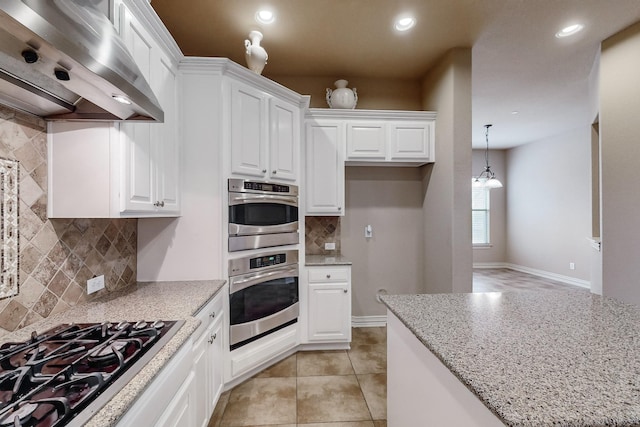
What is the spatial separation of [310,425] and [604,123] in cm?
365

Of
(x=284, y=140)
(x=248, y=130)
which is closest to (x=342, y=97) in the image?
(x=284, y=140)

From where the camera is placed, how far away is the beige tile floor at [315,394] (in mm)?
1885

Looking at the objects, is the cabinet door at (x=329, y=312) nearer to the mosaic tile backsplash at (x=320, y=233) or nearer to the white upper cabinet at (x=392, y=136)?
the mosaic tile backsplash at (x=320, y=233)

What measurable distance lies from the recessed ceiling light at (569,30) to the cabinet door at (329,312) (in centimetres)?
309

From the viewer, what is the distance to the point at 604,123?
2.64m

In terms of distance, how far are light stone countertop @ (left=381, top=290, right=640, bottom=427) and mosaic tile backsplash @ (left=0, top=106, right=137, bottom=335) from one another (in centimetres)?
167

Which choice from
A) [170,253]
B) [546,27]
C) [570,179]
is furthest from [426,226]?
[570,179]

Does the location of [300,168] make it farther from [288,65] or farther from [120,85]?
[120,85]

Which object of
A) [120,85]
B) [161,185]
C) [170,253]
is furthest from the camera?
[170,253]

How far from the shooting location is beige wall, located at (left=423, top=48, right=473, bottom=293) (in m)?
2.69

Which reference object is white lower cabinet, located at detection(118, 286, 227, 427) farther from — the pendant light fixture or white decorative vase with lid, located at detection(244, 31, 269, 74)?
the pendant light fixture

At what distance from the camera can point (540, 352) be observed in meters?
0.91

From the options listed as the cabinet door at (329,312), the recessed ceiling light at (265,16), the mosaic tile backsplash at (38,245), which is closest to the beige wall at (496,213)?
the cabinet door at (329,312)

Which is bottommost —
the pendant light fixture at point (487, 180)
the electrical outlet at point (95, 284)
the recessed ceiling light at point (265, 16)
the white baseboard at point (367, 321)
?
the white baseboard at point (367, 321)
